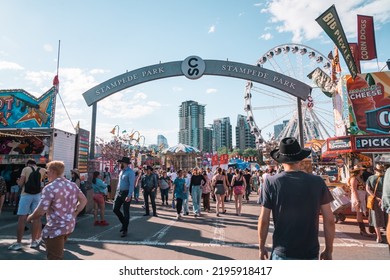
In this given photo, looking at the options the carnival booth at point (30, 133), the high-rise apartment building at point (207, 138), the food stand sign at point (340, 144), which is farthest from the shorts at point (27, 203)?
the high-rise apartment building at point (207, 138)

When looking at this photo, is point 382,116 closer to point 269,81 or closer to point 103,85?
point 269,81

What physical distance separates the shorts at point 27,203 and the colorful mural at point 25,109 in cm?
718

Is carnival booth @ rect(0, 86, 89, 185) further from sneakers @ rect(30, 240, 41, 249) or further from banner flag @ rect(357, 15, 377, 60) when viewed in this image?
banner flag @ rect(357, 15, 377, 60)

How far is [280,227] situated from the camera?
2.48 meters

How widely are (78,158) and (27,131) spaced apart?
101 inches

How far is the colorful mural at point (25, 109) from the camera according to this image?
1202cm

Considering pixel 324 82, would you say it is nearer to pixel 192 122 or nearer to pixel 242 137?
pixel 242 137

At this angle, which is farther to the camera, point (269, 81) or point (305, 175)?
point (269, 81)

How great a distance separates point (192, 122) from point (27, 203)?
485 feet

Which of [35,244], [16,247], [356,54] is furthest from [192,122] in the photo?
[16,247]

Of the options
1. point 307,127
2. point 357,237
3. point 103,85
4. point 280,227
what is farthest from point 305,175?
point 307,127

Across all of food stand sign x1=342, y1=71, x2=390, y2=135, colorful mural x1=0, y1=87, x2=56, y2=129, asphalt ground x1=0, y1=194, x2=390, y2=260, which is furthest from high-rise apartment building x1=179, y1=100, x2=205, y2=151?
asphalt ground x1=0, y1=194, x2=390, y2=260

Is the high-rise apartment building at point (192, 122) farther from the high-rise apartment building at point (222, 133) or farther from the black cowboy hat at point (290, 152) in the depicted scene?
the black cowboy hat at point (290, 152)

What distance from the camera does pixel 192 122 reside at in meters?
153
